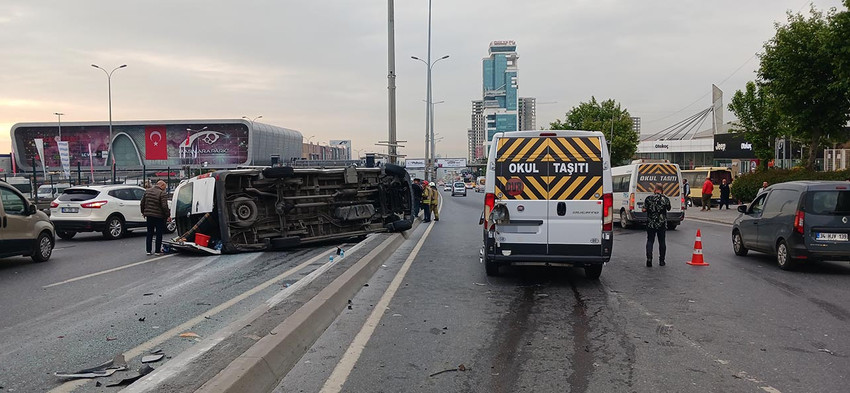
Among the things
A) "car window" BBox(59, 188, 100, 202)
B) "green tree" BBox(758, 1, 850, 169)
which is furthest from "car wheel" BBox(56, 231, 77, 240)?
"green tree" BBox(758, 1, 850, 169)

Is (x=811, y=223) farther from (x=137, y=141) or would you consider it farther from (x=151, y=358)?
(x=137, y=141)

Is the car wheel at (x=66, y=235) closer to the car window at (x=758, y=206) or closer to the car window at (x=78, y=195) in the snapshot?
the car window at (x=78, y=195)

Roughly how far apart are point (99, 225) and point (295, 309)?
12986mm

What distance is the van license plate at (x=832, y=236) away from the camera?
35.6 ft

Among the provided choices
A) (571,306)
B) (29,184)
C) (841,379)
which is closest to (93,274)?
(571,306)

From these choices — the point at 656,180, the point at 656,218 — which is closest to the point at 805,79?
the point at 656,180

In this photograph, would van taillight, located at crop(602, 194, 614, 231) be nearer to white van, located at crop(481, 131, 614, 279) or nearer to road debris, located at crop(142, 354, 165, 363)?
white van, located at crop(481, 131, 614, 279)

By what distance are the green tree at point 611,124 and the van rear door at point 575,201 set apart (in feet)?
200

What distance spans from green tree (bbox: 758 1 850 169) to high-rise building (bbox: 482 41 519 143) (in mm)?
96018

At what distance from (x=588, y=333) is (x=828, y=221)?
669 cm

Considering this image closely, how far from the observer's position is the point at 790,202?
455 inches

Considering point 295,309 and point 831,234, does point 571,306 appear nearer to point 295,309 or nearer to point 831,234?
point 295,309

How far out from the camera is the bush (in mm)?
26559

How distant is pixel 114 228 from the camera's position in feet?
58.6
